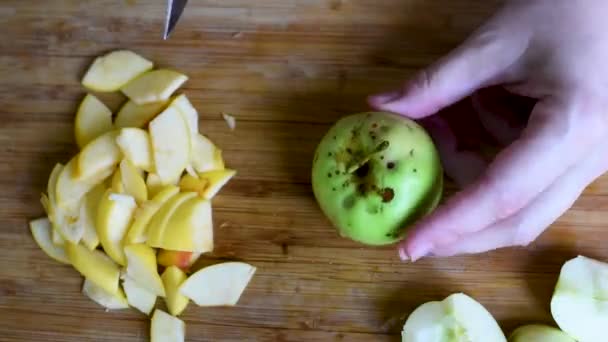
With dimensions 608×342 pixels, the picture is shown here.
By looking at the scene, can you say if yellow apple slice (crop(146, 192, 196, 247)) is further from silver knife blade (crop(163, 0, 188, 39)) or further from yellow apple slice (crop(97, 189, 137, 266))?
silver knife blade (crop(163, 0, 188, 39))

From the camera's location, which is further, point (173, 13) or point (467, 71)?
point (173, 13)

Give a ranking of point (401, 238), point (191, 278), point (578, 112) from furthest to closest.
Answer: point (191, 278), point (401, 238), point (578, 112)

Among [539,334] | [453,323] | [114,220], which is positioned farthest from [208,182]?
[539,334]

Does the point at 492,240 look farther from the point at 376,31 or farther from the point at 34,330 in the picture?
the point at 34,330

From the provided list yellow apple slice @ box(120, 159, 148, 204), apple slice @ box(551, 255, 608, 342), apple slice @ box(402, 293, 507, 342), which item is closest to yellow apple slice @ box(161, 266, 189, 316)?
yellow apple slice @ box(120, 159, 148, 204)

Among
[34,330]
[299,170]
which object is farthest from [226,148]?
[34,330]

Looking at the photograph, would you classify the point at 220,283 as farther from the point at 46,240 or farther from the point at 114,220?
the point at 46,240
